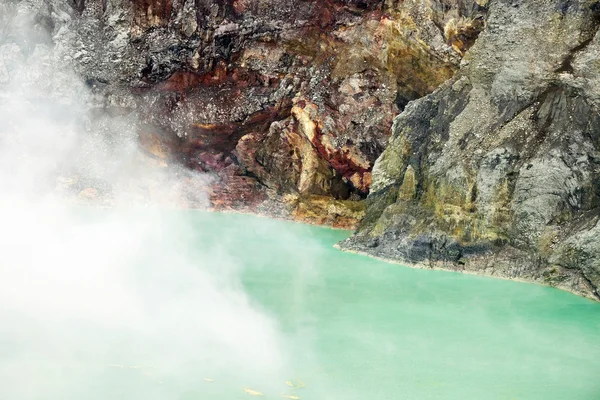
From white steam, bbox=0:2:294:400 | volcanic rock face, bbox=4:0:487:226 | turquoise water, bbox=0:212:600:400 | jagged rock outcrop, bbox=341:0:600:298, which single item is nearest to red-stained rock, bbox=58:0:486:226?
volcanic rock face, bbox=4:0:487:226

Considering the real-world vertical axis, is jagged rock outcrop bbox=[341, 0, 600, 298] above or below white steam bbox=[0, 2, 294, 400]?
above

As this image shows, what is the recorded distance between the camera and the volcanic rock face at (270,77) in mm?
20438

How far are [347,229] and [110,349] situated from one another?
1262cm

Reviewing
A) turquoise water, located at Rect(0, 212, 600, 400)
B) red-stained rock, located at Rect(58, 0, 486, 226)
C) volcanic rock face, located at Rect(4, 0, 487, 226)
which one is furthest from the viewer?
volcanic rock face, located at Rect(4, 0, 487, 226)

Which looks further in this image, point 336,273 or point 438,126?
point 438,126

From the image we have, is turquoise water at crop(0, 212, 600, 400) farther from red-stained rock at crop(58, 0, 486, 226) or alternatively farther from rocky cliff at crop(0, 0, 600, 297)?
red-stained rock at crop(58, 0, 486, 226)

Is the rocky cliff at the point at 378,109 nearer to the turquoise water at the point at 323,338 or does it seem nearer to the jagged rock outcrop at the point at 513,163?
Result: the jagged rock outcrop at the point at 513,163

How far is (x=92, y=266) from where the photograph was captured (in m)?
13.7

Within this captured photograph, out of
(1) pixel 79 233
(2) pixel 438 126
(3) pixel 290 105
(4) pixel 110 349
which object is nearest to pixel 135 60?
(3) pixel 290 105

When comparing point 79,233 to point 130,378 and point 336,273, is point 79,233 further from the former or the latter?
point 130,378

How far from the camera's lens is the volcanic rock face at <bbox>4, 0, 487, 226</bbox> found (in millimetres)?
20438

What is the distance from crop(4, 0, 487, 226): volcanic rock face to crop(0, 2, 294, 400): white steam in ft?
4.05

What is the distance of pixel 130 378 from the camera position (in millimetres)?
8258

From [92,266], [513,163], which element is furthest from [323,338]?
[513,163]
